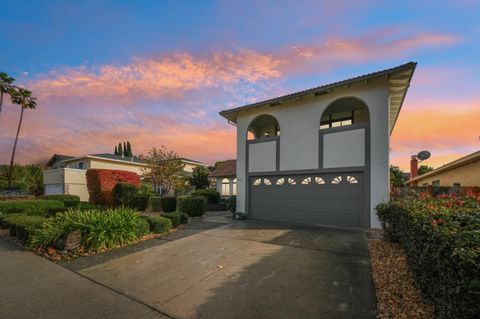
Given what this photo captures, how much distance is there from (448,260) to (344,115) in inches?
404

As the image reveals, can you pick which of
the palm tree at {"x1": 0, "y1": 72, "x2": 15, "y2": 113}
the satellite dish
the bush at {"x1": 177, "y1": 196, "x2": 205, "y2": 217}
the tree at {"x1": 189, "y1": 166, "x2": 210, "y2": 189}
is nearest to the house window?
the tree at {"x1": 189, "y1": 166, "x2": 210, "y2": 189}

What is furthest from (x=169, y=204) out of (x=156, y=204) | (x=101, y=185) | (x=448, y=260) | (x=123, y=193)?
(x=448, y=260)

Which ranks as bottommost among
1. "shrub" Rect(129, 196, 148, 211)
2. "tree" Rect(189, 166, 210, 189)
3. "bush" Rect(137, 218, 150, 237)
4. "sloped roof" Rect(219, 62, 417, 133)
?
"shrub" Rect(129, 196, 148, 211)

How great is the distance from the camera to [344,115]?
454 inches

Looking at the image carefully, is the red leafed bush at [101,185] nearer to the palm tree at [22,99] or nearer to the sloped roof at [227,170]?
the sloped roof at [227,170]

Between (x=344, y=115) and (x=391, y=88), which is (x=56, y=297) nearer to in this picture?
(x=344, y=115)

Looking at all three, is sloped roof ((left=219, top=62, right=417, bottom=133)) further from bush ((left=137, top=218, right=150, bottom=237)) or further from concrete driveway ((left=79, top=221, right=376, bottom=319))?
bush ((left=137, top=218, right=150, bottom=237))

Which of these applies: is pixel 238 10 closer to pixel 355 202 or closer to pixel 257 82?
pixel 257 82

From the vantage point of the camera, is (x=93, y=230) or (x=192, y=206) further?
(x=192, y=206)

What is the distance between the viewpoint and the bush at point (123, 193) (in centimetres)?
1706

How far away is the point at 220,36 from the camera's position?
945 centimetres

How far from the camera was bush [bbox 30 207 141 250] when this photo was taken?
6688 millimetres

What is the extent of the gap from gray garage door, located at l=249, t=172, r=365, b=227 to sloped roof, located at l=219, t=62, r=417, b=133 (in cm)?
378

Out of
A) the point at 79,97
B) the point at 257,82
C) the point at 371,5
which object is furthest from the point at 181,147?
the point at 371,5
